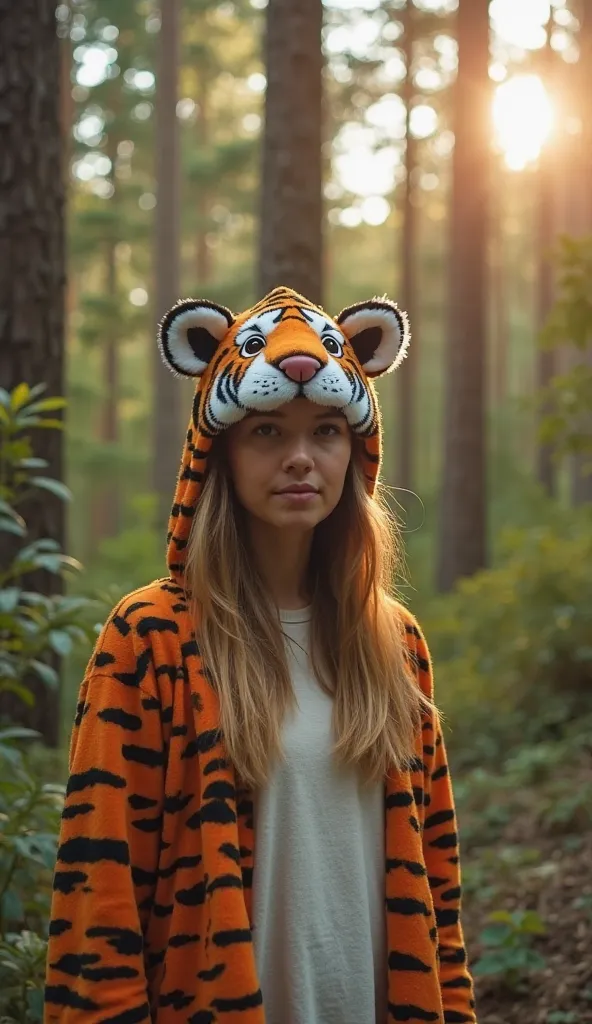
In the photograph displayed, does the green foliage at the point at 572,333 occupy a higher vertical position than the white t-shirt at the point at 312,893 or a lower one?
higher

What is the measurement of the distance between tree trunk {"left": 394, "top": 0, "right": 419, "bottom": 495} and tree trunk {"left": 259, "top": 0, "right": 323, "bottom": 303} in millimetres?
13693

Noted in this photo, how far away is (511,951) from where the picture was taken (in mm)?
3979

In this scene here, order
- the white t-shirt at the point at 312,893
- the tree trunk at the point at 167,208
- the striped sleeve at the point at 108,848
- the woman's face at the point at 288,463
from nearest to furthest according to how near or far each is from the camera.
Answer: the striped sleeve at the point at 108,848 → the white t-shirt at the point at 312,893 → the woman's face at the point at 288,463 → the tree trunk at the point at 167,208

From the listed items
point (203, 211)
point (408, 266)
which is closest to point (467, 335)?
point (408, 266)

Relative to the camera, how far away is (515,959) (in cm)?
391

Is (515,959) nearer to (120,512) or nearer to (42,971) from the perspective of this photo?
(42,971)

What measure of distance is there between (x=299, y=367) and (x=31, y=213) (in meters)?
2.91

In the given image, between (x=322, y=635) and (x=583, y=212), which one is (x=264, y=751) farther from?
(x=583, y=212)

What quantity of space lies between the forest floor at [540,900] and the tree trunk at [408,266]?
14921 millimetres

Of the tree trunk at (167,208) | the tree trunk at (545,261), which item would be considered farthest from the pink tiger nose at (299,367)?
the tree trunk at (545,261)

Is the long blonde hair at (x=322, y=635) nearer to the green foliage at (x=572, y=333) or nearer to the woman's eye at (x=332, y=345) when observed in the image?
the woman's eye at (x=332, y=345)

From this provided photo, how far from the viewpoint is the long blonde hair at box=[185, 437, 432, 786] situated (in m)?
2.15

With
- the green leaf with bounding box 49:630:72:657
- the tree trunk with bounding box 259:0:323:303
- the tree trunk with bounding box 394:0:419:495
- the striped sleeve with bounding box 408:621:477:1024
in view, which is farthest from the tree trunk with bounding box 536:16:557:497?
the striped sleeve with bounding box 408:621:477:1024

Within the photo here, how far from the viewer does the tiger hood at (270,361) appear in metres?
2.18
